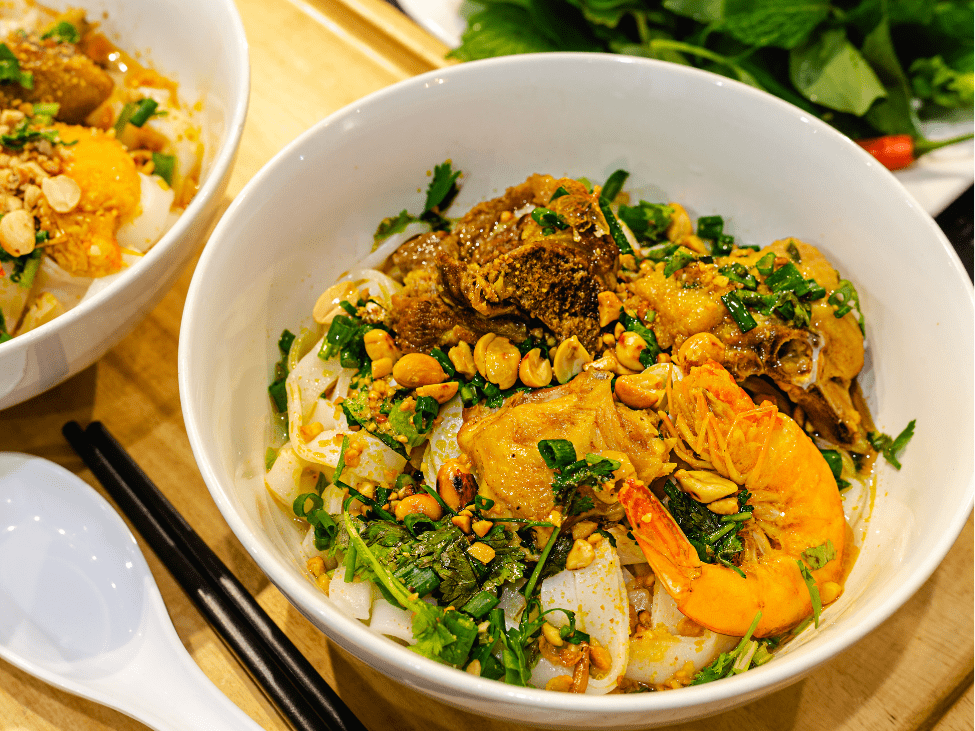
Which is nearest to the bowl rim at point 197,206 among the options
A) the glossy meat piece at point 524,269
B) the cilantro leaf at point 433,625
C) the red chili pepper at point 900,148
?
the glossy meat piece at point 524,269

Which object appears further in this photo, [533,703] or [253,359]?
[253,359]

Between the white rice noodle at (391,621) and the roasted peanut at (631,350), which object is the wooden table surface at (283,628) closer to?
the white rice noodle at (391,621)

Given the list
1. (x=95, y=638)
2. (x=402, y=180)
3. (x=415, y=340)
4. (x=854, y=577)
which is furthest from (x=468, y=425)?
(x=95, y=638)

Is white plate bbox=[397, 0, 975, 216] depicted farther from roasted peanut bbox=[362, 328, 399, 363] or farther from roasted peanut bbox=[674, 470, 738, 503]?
roasted peanut bbox=[362, 328, 399, 363]

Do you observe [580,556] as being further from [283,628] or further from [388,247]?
[388,247]

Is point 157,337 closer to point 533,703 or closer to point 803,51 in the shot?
point 533,703

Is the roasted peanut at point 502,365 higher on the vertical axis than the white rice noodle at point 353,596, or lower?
higher

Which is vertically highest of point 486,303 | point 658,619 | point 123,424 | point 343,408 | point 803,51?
point 803,51
